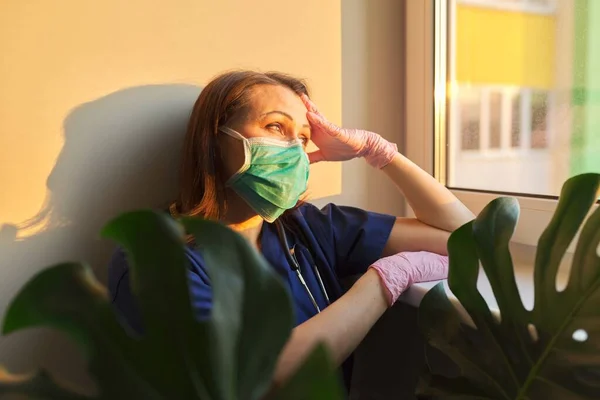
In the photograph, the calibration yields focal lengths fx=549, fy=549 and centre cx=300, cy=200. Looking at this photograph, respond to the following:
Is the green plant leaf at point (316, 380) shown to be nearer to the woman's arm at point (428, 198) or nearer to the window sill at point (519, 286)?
the window sill at point (519, 286)

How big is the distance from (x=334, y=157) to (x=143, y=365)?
0.89 meters

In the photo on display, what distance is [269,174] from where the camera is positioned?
3.34ft

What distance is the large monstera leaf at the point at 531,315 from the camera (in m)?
0.59

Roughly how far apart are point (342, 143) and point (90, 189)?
1.74 ft

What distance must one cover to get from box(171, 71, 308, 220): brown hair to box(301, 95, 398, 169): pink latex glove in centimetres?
13

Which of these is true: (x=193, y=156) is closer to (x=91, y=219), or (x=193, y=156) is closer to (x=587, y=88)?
(x=91, y=219)

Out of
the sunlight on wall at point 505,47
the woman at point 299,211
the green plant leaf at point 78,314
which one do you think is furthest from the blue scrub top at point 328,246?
the green plant leaf at point 78,314

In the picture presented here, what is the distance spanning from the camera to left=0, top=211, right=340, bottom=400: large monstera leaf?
1.33ft

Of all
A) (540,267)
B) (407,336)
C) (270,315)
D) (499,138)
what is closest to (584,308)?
(540,267)

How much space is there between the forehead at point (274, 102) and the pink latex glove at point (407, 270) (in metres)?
0.34

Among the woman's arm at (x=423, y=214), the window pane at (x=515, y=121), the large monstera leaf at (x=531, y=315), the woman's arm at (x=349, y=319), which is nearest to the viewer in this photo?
the large monstera leaf at (x=531, y=315)

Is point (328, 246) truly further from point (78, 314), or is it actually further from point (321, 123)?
point (78, 314)

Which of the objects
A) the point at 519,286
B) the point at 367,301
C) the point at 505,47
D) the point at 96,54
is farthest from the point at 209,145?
the point at 505,47

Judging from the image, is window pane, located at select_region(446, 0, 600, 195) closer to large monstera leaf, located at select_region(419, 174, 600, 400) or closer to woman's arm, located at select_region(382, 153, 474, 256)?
woman's arm, located at select_region(382, 153, 474, 256)
